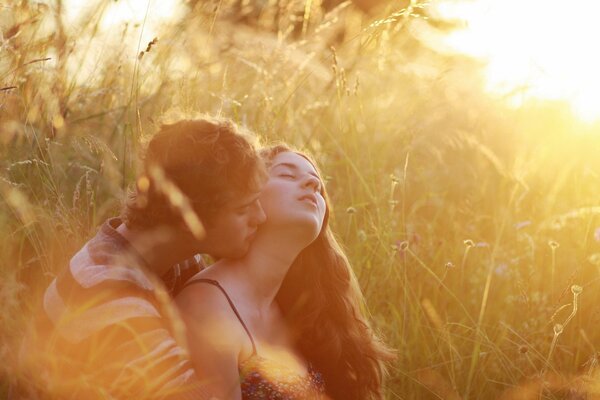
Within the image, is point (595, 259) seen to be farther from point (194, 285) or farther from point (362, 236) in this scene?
point (194, 285)

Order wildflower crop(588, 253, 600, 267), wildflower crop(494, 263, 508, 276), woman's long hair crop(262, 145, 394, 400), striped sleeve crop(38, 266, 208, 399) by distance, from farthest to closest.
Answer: wildflower crop(494, 263, 508, 276) → wildflower crop(588, 253, 600, 267) → woman's long hair crop(262, 145, 394, 400) → striped sleeve crop(38, 266, 208, 399)

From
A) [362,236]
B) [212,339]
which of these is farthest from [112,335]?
[362,236]

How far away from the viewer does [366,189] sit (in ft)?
9.49

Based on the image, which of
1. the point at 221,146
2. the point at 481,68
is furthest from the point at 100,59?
the point at 481,68

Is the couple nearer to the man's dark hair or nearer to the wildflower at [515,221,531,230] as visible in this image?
the man's dark hair

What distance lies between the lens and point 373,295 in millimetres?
2855

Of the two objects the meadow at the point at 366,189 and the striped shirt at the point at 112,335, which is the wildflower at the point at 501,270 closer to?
the meadow at the point at 366,189

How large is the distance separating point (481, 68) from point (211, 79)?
4.64 feet

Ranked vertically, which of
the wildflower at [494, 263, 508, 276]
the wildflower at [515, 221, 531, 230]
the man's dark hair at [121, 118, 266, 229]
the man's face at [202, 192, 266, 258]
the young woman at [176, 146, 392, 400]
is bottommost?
the wildflower at [494, 263, 508, 276]

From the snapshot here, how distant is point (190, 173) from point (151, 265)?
249mm

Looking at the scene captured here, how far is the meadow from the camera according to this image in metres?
2.43

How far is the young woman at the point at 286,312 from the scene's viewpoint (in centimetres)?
192

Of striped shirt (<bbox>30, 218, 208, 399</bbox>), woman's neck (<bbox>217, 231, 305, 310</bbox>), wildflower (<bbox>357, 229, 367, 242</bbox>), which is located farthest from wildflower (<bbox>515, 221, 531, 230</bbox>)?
striped shirt (<bbox>30, 218, 208, 399</bbox>)

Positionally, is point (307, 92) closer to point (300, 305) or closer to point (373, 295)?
point (373, 295)
